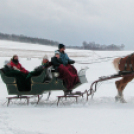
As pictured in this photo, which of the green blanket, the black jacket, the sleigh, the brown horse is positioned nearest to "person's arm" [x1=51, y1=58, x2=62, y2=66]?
the black jacket

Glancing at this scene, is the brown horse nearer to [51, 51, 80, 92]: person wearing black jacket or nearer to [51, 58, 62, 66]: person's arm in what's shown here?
[51, 51, 80, 92]: person wearing black jacket

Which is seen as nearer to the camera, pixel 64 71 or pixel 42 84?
pixel 64 71

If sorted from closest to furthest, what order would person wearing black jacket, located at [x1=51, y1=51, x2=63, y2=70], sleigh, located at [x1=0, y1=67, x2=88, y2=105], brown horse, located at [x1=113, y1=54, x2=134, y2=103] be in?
sleigh, located at [x1=0, y1=67, x2=88, y2=105], person wearing black jacket, located at [x1=51, y1=51, x2=63, y2=70], brown horse, located at [x1=113, y1=54, x2=134, y2=103]

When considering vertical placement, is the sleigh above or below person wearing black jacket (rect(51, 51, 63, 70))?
below

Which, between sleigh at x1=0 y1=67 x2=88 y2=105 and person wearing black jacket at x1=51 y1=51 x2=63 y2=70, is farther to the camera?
person wearing black jacket at x1=51 y1=51 x2=63 y2=70

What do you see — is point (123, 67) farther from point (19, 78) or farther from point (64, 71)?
point (19, 78)

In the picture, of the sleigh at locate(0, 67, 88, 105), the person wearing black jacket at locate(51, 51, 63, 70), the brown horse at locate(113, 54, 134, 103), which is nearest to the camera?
the sleigh at locate(0, 67, 88, 105)

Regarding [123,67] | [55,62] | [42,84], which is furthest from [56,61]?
[123,67]

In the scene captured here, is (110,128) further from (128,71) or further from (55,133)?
(128,71)

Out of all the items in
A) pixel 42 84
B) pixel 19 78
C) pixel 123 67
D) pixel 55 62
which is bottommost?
pixel 42 84

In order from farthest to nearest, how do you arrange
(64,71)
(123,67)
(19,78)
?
A: (123,67) < (19,78) < (64,71)

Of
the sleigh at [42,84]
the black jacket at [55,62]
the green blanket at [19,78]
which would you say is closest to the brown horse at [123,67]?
the sleigh at [42,84]

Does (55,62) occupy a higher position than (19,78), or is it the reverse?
(55,62)

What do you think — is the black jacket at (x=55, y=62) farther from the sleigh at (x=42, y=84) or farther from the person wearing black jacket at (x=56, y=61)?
the sleigh at (x=42, y=84)
